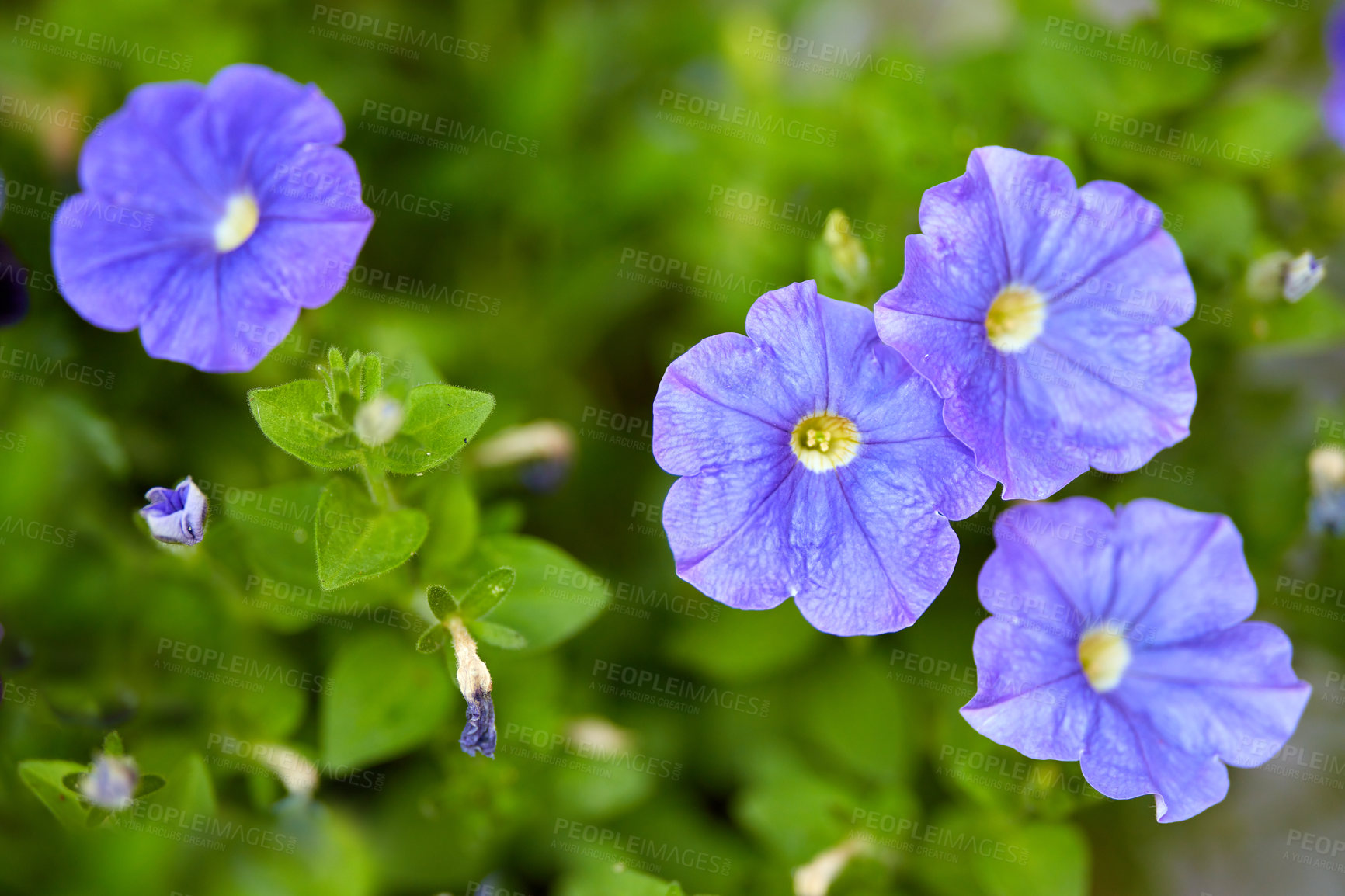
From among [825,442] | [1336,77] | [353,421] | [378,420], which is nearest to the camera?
[378,420]

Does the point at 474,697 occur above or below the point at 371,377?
below

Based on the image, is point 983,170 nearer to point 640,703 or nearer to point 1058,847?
point 1058,847

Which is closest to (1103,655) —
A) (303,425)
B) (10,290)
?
(303,425)

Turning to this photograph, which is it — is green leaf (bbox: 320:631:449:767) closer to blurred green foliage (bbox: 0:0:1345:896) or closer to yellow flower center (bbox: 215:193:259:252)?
blurred green foliage (bbox: 0:0:1345:896)

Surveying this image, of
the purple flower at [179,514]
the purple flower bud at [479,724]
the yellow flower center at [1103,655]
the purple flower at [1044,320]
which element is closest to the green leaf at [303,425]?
the purple flower at [179,514]

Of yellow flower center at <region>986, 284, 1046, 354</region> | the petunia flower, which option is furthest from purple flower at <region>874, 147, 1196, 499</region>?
the petunia flower

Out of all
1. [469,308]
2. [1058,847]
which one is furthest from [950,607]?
[469,308]

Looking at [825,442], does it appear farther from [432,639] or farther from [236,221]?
[236,221]
